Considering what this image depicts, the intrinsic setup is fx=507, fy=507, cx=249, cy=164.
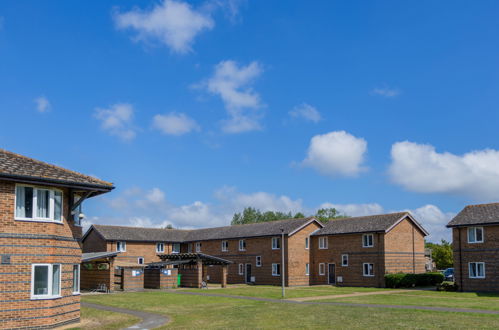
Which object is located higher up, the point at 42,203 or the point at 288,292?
the point at 42,203

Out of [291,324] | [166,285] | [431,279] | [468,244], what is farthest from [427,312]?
[166,285]

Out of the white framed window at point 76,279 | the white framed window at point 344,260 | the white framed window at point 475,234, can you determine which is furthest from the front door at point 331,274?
the white framed window at point 76,279

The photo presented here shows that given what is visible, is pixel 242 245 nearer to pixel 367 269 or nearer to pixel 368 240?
pixel 367 269

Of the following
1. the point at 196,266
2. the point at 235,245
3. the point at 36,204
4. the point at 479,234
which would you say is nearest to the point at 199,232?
the point at 235,245

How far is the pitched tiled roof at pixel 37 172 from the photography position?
18281 millimetres

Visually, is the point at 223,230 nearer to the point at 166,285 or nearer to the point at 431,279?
the point at 166,285

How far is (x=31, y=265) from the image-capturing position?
1878cm

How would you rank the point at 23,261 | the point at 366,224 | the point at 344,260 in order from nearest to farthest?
the point at 23,261 → the point at 366,224 → the point at 344,260

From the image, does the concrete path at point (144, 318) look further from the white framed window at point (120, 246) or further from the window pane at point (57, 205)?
the white framed window at point (120, 246)

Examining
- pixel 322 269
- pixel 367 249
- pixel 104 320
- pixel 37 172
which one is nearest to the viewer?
pixel 37 172

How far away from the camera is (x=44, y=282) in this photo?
19.2 metres

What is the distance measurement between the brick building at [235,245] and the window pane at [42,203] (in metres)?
29.7

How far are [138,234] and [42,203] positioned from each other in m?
40.1

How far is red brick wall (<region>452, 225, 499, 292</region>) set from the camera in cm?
3766
